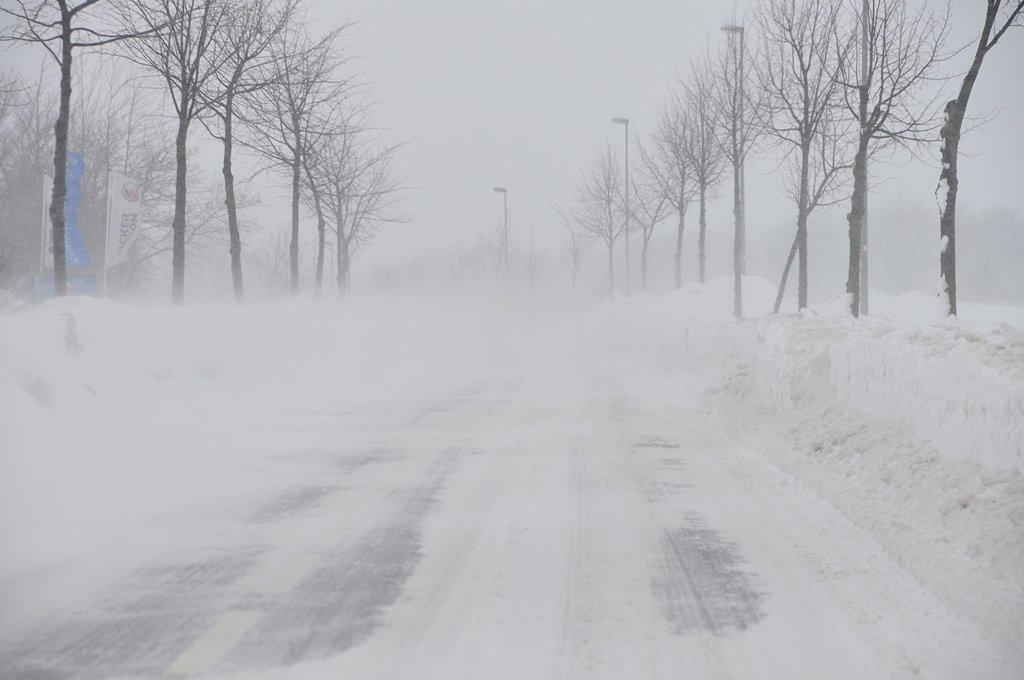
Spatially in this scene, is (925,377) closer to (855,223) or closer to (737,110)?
(855,223)

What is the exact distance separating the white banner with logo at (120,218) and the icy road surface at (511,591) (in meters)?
15.4

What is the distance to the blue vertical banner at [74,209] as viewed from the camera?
16391 mm

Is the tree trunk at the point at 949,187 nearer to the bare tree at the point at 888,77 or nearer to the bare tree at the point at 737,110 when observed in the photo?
the bare tree at the point at 888,77

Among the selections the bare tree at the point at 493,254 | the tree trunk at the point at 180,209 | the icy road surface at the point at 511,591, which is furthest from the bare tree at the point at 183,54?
the bare tree at the point at 493,254

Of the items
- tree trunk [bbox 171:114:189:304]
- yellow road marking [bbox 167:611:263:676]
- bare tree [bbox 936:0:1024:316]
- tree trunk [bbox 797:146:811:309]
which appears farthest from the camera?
tree trunk [bbox 797:146:811:309]

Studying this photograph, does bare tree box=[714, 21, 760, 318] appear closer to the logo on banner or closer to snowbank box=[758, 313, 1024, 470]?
snowbank box=[758, 313, 1024, 470]

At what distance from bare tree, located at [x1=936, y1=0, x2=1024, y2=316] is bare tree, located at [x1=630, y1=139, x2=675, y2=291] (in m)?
13.3

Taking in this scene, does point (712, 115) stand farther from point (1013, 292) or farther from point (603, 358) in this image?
point (1013, 292)

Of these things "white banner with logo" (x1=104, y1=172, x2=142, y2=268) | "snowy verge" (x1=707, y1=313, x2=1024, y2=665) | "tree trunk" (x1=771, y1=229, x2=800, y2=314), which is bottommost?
"snowy verge" (x1=707, y1=313, x2=1024, y2=665)

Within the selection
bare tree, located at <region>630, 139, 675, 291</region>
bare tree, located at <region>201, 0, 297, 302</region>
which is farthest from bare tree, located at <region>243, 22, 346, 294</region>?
bare tree, located at <region>630, 139, 675, 291</region>

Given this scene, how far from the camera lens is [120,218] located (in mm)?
19406

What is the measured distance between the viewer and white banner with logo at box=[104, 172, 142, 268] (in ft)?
63.1

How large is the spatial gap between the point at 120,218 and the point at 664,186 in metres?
17.7

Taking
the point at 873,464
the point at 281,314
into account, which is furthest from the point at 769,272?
the point at 873,464
